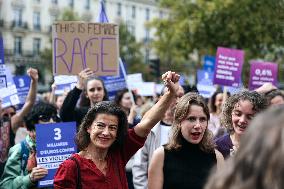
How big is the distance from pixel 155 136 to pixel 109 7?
6463 cm

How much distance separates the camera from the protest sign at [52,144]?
14.9ft

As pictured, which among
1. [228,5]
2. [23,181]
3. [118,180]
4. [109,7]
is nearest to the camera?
[118,180]

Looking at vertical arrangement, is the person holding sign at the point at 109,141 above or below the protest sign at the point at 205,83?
above

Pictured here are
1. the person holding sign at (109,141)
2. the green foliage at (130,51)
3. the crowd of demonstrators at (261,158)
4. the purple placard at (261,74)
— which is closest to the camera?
the crowd of demonstrators at (261,158)

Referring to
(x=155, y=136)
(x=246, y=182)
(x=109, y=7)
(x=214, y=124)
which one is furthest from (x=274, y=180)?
(x=109, y=7)

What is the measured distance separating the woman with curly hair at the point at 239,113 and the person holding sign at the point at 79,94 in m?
1.76

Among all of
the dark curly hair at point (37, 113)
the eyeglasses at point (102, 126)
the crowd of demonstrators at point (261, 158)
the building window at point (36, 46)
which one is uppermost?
the crowd of demonstrators at point (261, 158)

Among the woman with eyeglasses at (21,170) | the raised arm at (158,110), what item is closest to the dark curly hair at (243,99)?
the raised arm at (158,110)

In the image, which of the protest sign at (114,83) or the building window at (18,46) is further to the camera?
the building window at (18,46)

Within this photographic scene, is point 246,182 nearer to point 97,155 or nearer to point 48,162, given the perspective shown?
point 97,155

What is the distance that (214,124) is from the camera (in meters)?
7.54

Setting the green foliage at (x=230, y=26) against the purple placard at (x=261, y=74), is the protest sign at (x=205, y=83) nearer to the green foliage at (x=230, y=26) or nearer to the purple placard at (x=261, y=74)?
the purple placard at (x=261, y=74)

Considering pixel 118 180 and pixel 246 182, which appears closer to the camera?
pixel 246 182

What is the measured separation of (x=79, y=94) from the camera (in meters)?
5.53
